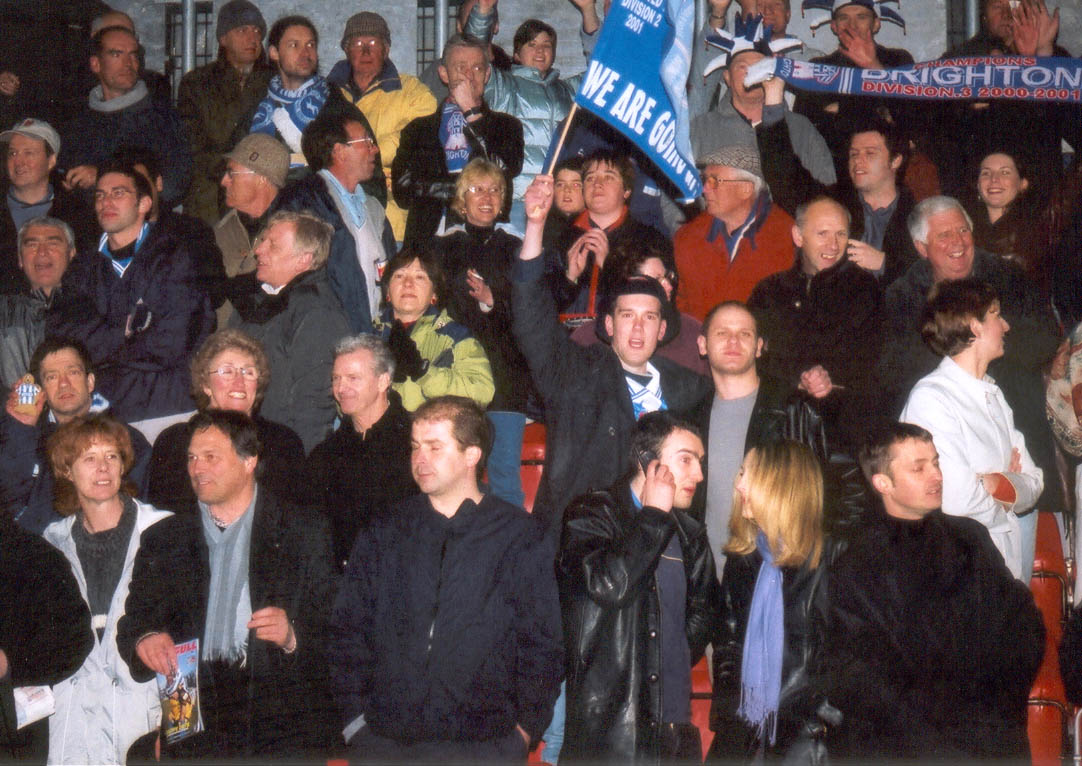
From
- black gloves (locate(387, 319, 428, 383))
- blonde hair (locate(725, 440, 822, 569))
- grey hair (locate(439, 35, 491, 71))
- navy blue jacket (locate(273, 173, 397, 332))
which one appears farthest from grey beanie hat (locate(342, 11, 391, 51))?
A: blonde hair (locate(725, 440, 822, 569))

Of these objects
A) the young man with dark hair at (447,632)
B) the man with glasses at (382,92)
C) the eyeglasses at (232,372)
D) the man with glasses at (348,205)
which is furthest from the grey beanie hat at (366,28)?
the young man with dark hair at (447,632)

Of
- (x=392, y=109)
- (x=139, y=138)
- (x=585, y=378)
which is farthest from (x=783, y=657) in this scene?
(x=139, y=138)

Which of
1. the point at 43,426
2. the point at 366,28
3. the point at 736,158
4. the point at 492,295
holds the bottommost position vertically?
the point at 43,426

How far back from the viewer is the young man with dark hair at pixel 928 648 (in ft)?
14.7

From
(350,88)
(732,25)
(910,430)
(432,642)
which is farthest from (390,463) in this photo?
(732,25)

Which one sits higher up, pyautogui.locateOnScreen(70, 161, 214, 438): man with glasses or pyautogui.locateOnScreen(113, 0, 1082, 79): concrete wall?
pyautogui.locateOnScreen(113, 0, 1082, 79): concrete wall

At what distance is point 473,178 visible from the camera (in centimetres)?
739

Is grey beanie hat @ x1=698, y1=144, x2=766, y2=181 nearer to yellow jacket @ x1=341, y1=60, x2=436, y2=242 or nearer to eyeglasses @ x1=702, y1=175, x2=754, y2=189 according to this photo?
eyeglasses @ x1=702, y1=175, x2=754, y2=189

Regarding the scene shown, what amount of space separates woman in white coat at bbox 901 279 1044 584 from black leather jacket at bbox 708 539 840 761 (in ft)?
3.21

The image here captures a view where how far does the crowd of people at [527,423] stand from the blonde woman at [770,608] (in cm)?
1

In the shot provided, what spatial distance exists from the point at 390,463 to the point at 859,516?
187 cm

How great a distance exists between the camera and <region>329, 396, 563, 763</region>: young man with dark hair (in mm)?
4770

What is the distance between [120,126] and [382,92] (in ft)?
5.23

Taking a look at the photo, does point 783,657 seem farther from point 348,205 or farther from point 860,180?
point 348,205
